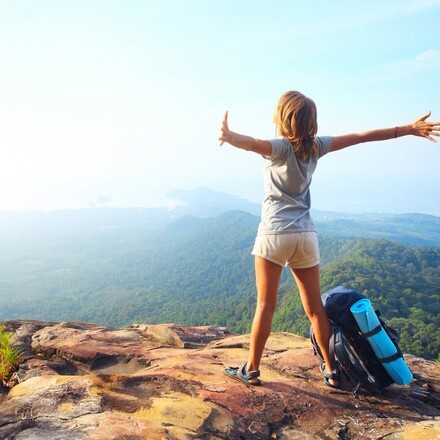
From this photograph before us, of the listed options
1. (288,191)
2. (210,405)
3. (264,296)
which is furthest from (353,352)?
(288,191)

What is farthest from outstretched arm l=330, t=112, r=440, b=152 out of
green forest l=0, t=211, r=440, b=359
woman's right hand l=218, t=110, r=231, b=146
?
green forest l=0, t=211, r=440, b=359

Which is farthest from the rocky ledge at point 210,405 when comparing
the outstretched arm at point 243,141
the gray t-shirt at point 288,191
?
the outstretched arm at point 243,141

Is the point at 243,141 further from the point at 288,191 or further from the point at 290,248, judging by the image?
the point at 290,248

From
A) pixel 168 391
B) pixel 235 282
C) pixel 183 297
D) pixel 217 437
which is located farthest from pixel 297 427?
pixel 235 282

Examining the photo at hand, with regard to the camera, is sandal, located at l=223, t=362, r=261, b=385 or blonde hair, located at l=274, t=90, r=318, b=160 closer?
blonde hair, located at l=274, t=90, r=318, b=160

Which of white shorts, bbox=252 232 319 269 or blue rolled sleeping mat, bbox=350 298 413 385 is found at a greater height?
white shorts, bbox=252 232 319 269

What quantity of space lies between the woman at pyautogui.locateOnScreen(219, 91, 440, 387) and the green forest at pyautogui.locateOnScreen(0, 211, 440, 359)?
31.1 metres

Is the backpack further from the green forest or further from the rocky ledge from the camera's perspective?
the green forest

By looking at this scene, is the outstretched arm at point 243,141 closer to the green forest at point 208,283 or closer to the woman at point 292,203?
the woman at point 292,203

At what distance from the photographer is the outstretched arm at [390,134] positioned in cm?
371

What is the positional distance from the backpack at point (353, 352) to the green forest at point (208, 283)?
100 feet

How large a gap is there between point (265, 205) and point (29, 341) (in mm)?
5053

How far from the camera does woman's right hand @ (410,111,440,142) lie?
12.2 ft

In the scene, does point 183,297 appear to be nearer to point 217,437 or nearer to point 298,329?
point 298,329
